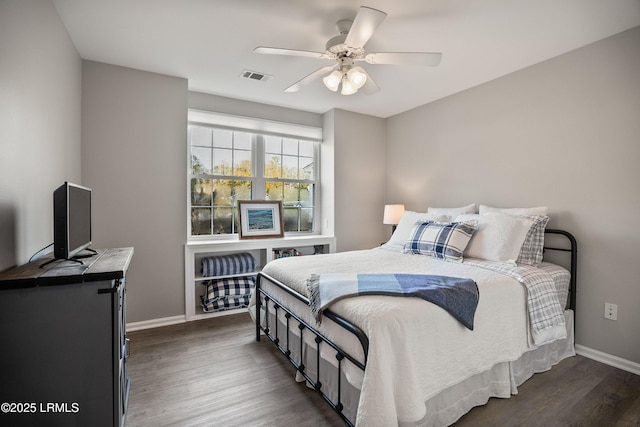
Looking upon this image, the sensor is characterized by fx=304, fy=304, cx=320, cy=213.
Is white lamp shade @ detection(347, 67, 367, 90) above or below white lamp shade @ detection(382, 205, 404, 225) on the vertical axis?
above

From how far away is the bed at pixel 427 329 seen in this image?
1380 mm

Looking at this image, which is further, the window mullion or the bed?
the window mullion

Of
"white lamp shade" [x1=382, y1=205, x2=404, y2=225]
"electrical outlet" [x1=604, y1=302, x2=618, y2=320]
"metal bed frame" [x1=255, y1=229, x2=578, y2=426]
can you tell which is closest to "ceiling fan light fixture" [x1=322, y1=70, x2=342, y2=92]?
"metal bed frame" [x1=255, y1=229, x2=578, y2=426]

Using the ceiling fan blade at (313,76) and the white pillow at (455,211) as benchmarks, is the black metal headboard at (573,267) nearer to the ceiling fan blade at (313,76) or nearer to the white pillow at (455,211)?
the white pillow at (455,211)

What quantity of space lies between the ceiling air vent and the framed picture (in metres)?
1.42

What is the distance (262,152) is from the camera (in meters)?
4.06

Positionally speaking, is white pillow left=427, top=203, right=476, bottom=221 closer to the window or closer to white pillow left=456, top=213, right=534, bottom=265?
white pillow left=456, top=213, right=534, bottom=265

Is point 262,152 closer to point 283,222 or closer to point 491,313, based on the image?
point 283,222

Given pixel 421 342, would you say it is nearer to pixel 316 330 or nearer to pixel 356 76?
pixel 316 330

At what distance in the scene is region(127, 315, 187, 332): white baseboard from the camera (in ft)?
9.82

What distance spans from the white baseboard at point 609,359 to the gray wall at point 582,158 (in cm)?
4

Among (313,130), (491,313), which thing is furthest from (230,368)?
(313,130)

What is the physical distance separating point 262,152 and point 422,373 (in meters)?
3.30

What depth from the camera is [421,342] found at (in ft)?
4.83
